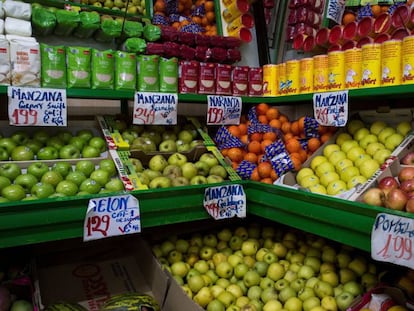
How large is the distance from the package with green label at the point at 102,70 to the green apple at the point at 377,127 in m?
1.42

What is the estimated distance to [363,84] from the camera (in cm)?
180

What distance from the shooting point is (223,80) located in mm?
2342

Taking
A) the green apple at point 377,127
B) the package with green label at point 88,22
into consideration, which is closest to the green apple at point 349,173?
the green apple at point 377,127

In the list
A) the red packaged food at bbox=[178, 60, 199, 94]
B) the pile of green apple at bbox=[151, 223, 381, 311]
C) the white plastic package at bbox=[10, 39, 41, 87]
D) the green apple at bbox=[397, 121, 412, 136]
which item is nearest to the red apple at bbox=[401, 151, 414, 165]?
the green apple at bbox=[397, 121, 412, 136]

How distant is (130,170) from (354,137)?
1229 mm

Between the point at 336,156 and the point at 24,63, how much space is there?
1.58m

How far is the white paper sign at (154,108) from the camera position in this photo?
2.03 metres

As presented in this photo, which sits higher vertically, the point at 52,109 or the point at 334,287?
the point at 52,109

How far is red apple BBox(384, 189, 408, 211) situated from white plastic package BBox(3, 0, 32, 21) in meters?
1.97

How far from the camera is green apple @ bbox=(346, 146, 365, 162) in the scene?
1882 mm

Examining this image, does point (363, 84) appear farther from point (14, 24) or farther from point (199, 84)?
point (14, 24)

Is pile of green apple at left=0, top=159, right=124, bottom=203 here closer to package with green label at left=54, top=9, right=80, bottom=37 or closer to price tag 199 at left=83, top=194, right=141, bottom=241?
price tag 199 at left=83, top=194, right=141, bottom=241

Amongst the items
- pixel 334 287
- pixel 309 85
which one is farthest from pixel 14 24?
pixel 334 287

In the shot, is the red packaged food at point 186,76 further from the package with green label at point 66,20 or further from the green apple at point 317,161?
the green apple at point 317,161
